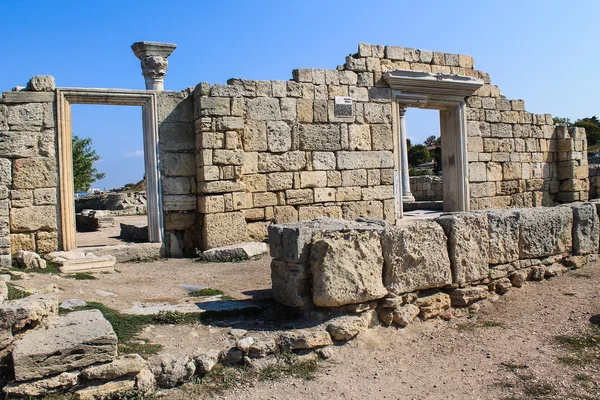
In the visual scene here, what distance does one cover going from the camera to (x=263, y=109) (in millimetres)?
9555

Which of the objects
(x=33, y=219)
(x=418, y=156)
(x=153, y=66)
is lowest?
(x=33, y=219)

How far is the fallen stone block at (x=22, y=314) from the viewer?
146 inches

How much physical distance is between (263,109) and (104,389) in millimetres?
6793

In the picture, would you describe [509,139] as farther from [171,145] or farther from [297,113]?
[171,145]

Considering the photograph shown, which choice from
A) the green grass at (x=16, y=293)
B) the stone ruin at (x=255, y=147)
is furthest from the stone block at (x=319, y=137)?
the green grass at (x=16, y=293)

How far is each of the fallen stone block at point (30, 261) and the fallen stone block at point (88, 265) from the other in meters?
0.28

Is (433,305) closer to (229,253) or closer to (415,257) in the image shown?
(415,257)

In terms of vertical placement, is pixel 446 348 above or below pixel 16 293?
below

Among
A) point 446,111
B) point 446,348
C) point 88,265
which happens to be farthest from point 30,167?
point 446,111

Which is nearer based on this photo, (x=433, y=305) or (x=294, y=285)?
(x=294, y=285)

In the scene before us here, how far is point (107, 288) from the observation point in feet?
20.6

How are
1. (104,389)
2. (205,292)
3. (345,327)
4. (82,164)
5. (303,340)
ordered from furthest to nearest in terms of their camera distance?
(82,164)
(205,292)
(345,327)
(303,340)
(104,389)

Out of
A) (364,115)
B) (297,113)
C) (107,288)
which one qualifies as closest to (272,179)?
(297,113)

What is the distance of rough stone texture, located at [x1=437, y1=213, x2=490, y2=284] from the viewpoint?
5676 mm
